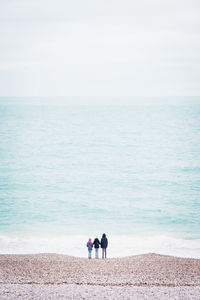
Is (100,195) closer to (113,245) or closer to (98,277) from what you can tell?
(113,245)

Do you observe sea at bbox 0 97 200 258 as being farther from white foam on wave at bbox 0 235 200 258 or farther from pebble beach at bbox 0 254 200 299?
pebble beach at bbox 0 254 200 299

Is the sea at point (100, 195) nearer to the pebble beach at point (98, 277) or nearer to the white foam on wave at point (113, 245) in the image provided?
the white foam on wave at point (113, 245)

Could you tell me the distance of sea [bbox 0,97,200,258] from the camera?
2597cm

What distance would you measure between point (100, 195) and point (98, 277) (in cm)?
2948

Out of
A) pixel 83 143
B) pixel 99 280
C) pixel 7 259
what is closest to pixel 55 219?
pixel 7 259

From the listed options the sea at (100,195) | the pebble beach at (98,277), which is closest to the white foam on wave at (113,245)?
the sea at (100,195)

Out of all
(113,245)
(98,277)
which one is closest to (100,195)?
(113,245)

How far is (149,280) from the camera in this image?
545 inches

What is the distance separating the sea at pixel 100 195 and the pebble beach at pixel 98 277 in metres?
4.77

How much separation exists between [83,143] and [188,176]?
4507cm

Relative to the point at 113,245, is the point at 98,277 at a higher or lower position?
lower

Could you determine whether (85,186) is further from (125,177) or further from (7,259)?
(7,259)

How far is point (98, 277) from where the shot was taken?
14586 millimetres

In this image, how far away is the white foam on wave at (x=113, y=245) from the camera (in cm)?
2261
